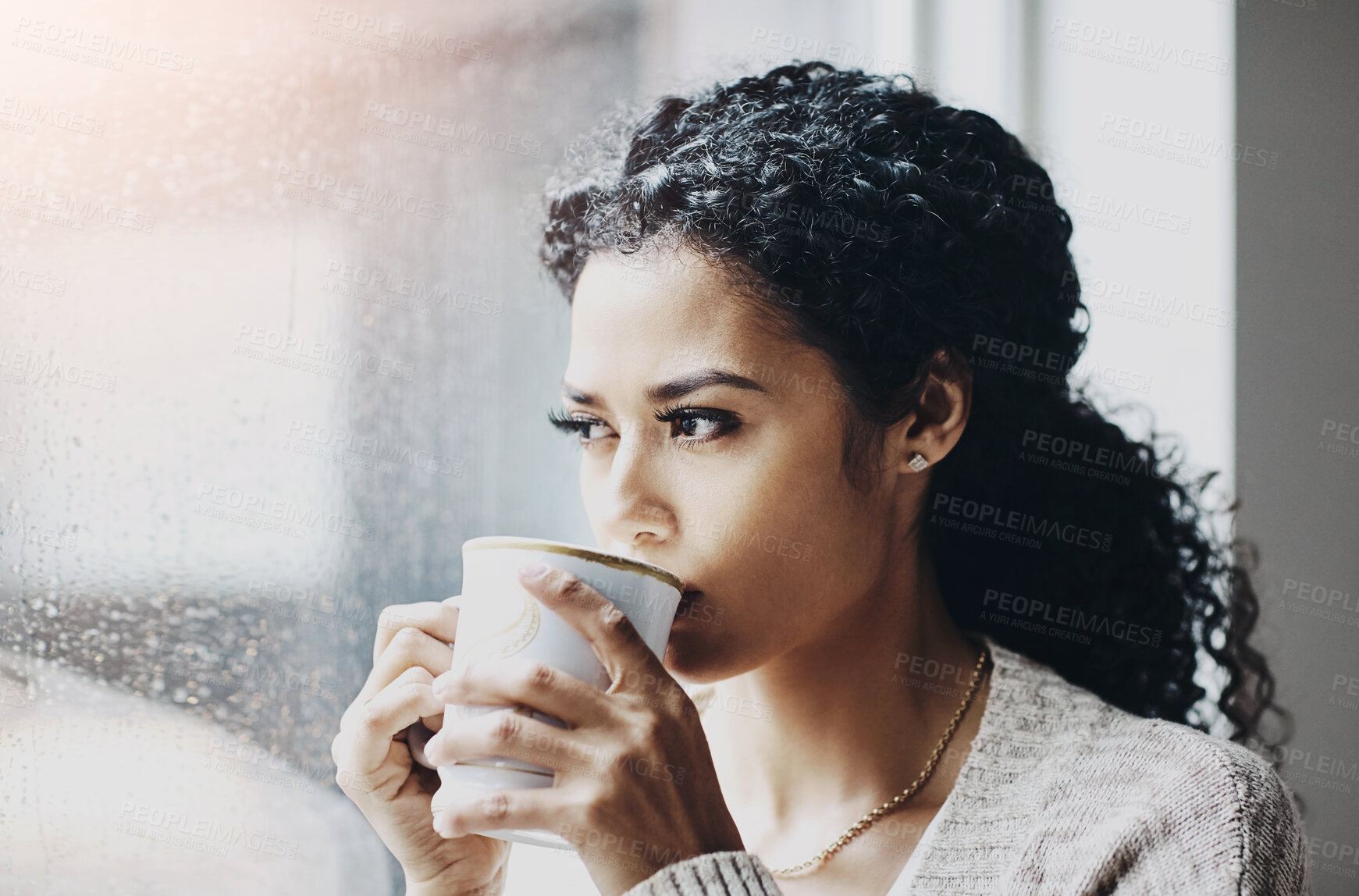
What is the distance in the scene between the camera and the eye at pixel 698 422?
0.85m

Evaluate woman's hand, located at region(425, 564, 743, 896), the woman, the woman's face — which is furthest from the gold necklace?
woman's hand, located at region(425, 564, 743, 896)

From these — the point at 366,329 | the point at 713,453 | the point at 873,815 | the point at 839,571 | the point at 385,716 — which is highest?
the point at 366,329

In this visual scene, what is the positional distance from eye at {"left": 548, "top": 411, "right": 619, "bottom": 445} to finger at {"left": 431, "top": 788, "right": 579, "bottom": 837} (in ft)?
1.18

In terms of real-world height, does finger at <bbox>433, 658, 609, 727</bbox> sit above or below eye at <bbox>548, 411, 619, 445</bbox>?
below

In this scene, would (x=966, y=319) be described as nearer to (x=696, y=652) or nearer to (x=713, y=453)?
(x=713, y=453)

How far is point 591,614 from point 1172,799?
50 centimetres

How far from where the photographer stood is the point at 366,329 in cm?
105

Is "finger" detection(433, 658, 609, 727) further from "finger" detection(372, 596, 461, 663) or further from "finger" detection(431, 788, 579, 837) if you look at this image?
"finger" detection(372, 596, 461, 663)

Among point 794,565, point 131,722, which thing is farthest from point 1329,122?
point 131,722

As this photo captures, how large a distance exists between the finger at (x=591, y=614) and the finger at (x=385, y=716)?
8.6 inches

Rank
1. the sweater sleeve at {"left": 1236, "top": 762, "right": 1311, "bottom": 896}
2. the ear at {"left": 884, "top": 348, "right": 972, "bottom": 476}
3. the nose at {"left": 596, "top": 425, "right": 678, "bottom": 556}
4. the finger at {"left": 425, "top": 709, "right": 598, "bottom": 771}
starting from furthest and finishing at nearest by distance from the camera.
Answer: the ear at {"left": 884, "top": 348, "right": 972, "bottom": 476} < the nose at {"left": 596, "top": 425, "right": 678, "bottom": 556} < the sweater sleeve at {"left": 1236, "top": 762, "right": 1311, "bottom": 896} < the finger at {"left": 425, "top": 709, "right": 598, "bottom": 771}

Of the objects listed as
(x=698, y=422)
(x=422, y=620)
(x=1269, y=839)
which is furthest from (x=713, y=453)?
(x=1269, y=839)

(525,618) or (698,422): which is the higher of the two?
(698,422)

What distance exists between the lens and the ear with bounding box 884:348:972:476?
958mm
